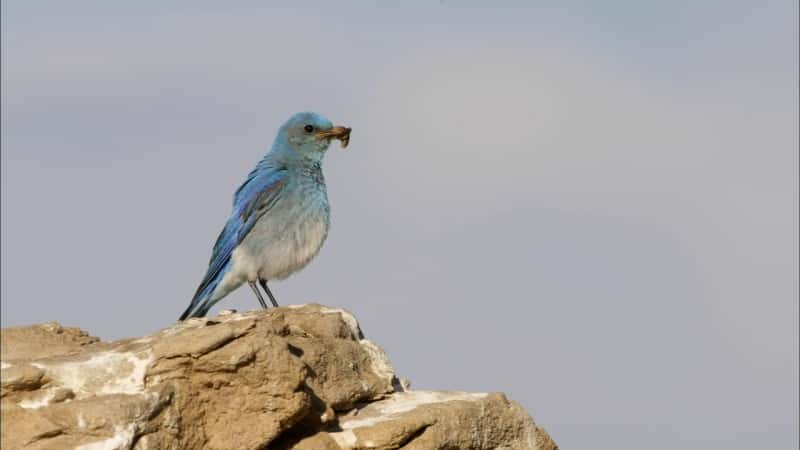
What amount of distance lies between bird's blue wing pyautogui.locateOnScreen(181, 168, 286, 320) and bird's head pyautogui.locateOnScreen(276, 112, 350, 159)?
1.30 feet

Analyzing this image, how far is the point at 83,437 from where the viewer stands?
6.57m

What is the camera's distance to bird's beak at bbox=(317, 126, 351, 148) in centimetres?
1280

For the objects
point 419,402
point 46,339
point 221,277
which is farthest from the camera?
point 221,277

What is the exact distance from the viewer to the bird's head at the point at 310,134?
12656 mm

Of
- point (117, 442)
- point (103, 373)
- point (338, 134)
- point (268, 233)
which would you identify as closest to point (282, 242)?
point (268, 233)

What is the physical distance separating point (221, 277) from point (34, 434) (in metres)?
5.61

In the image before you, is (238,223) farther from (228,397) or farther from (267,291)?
(228,397)

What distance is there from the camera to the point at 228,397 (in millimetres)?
7188

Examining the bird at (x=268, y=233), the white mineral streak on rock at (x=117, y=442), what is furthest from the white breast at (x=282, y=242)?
the white mineral streak on rock at (x=117, y=442)

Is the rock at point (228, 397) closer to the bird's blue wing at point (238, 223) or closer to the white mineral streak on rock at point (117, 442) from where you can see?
the white mineral streak on rock at point (117, 442)

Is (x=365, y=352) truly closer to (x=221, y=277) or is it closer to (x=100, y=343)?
(x=100, y=343)

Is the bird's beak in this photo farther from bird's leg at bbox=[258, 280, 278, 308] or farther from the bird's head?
bird's leg at bbox=[258, 280, 278, 308]

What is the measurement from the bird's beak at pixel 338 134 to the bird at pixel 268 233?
0.44 m

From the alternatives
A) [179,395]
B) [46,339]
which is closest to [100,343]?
[46,339]
